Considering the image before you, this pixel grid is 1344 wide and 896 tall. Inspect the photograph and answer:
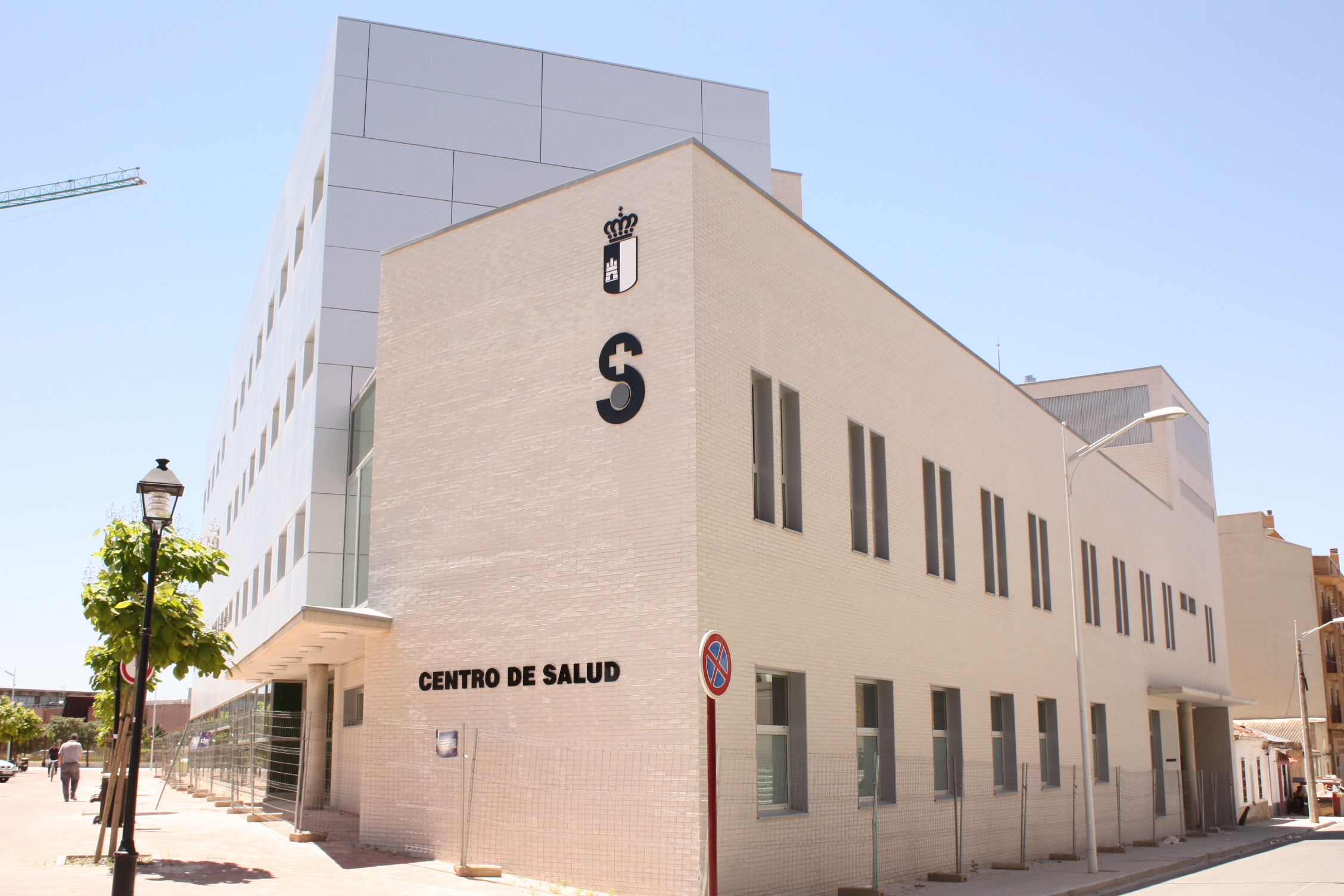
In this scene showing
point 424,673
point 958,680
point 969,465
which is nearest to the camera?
point 424,673

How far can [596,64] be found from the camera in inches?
1209

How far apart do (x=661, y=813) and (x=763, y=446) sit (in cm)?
522

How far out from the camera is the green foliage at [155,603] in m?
15.2

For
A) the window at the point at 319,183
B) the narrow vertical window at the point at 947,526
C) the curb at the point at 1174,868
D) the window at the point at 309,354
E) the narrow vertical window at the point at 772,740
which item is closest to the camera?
the narrow vertical window at the point at 772,740

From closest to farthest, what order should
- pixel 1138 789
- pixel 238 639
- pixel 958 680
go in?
pixel 958 680 < pixel 1138 789 < pixel 238 639

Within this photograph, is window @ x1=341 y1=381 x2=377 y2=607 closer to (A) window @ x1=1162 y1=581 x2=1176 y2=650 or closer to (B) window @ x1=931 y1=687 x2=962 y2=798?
(B) window @ x1=931 y1=687 x2=962 y2=798

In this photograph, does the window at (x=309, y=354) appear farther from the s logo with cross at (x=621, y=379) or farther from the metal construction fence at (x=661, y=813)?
the s logo with cross at (x=621, y=379)

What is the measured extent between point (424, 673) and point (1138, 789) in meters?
21.1

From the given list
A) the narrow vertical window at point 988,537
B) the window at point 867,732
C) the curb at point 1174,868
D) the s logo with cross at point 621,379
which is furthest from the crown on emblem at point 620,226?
the curb at point 1174,868

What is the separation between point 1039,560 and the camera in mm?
25500

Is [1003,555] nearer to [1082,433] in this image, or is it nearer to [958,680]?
[958,680]

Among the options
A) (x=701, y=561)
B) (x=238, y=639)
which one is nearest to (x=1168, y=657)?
(x=701, y=561)

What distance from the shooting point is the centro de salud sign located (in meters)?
14.4

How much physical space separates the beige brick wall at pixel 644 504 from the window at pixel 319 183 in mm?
9541
